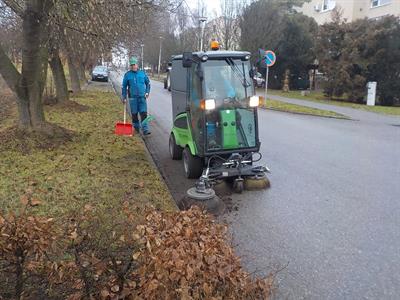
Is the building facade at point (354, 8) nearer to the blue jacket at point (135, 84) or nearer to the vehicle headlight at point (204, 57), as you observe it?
the blue jacket at point (135, 84)

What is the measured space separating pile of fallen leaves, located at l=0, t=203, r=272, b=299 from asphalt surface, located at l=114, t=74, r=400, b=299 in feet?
4.17

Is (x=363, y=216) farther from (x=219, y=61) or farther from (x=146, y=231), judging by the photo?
(x=146, y=231)

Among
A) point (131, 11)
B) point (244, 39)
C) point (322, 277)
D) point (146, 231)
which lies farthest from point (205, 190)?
point (244, 39)

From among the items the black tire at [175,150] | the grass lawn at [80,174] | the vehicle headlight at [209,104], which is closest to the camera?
the grass lawn at [80,174]

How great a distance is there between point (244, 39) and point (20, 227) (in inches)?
1227

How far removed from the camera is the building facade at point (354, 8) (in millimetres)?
35312

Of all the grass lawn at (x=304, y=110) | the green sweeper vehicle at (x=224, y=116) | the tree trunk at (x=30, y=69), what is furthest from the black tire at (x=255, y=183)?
the grass lawn at (x=304, y=110)

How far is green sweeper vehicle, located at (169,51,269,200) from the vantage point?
244 inches

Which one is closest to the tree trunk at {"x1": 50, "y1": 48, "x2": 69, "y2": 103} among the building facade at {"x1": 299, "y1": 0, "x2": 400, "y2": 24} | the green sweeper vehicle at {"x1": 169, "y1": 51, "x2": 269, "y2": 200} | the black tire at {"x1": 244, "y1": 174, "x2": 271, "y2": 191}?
the green sweeper vehicle at {"x1": 169, "y1": 51, "x2": 269, "y2": 200}

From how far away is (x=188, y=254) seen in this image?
231 cm

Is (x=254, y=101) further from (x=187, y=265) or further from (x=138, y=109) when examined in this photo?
Answer: (x=138, y=109)

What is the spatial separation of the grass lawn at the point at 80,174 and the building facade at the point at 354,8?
92.7ft

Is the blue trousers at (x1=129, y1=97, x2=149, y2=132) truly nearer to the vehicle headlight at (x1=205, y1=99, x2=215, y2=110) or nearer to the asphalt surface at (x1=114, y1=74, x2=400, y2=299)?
the asphalt surface at (x1=114, y1=74, x2=400, y2=299)

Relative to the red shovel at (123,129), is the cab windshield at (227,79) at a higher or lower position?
higher
